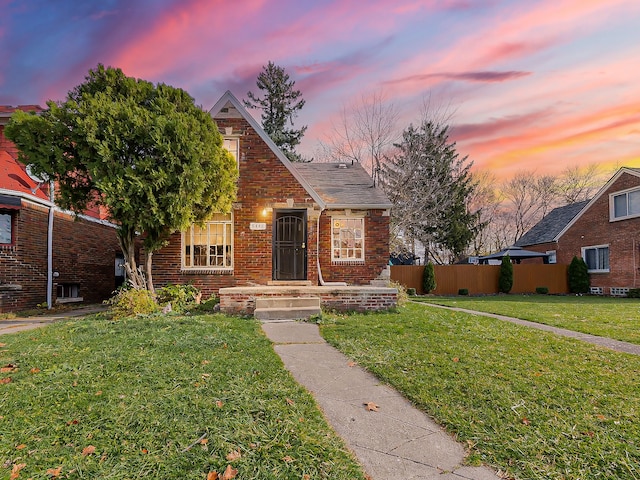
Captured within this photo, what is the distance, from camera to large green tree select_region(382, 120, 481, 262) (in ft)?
66.7

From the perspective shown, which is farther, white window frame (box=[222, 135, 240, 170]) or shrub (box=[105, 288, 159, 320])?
white window frame (box=[222, 135, 240, 170])

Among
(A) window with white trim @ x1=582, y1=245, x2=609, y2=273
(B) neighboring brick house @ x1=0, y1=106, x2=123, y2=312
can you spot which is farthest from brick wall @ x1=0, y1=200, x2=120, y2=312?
(A) window with white trim @ x1=582, y1=245, x2=609, y2=273

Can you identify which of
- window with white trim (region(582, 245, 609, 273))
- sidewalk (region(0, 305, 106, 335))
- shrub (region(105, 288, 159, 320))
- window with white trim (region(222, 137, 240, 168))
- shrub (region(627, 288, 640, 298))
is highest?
window with white trim (region(222, 137, 240, 168))

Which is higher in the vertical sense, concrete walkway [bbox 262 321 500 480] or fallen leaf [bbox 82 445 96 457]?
fallen leaf [bbox 82 445 96 457]

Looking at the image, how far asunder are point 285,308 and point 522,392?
5.61 meters

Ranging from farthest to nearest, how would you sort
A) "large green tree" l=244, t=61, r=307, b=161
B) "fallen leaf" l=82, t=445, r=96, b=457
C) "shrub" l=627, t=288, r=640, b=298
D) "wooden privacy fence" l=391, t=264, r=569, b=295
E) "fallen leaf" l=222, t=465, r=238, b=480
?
"large green tree" l=244, t=61, r=307, b=161 → "wooden privacy fence" l=391, t=264, r=569, b=295 → "shrub" l=627, t=288, r=640, b=298 → "fallen leaf" l=82, t=445, r=96, b=457 → "fallen leaf" l=222, t=465, r=238, b=480

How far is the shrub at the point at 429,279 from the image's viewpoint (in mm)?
18688

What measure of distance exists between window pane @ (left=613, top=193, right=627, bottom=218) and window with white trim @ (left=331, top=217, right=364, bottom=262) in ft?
49.9

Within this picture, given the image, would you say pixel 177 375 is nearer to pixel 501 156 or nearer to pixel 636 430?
pixel 636 430

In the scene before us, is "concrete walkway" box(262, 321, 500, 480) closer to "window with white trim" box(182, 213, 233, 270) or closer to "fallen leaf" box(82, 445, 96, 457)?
"fallen leaf" box(82, 445, 96, 457)

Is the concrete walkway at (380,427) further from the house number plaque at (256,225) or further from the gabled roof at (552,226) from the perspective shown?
the gabled roof at (552,226)

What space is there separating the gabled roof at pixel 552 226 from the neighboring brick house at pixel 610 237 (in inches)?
30.6

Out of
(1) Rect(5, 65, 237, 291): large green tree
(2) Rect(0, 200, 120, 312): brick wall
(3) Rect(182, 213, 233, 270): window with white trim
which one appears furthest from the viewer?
(3) Rect(182, 213, 233, 270): window with white trim

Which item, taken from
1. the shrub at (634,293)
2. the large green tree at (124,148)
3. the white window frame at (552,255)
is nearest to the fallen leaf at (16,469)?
the large green tree at (124,148)
